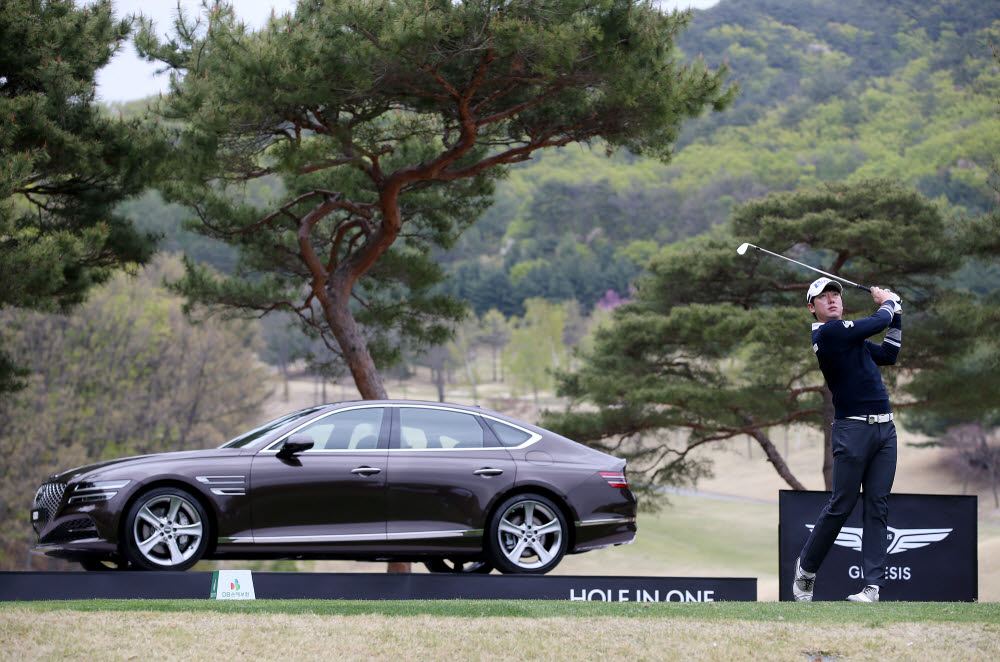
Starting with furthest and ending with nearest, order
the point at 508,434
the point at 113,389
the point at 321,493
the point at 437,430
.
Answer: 1. the point at 113,389
2. the point at 508,434
3. the point at 437,430
4. the point at 321,493

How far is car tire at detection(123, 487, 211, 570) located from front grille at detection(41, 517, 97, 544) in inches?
10.3

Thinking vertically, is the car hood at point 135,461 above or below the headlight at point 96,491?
above

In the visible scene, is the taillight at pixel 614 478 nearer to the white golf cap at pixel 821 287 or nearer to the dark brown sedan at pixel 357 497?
the dark brown sedan at pixel 357 497

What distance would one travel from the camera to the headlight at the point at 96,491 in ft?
25.1

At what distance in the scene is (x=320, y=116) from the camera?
15.1m

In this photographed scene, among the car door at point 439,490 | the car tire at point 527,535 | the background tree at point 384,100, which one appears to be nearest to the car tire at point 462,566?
the car tire at point 527,535

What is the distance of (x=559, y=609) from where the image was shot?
22.1ft

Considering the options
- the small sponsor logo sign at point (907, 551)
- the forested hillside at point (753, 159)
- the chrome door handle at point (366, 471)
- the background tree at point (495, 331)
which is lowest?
the small sponsor logo sign at point (907, 551)

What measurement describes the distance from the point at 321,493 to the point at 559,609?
7.43ft

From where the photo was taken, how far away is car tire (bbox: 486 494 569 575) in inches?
326

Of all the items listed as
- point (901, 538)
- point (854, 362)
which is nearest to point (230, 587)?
point (854, 362)

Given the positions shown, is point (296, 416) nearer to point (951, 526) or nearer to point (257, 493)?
point (257, 493)

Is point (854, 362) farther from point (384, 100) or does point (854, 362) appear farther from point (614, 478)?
point (384, 100)

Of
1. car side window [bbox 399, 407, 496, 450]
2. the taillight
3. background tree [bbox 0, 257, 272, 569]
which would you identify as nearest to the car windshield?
car side window [bbox 399, 407, 496, 450]
